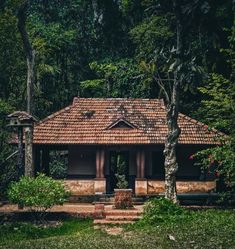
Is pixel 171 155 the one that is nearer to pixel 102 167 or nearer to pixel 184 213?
pixel 184 213

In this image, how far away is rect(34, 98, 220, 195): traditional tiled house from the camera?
22.4m

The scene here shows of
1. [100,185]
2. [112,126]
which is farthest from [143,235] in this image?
[112,126]

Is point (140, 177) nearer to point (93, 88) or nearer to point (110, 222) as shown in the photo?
point (110, 222)

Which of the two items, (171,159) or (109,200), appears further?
(109,200)

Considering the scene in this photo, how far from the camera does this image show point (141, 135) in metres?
22.5

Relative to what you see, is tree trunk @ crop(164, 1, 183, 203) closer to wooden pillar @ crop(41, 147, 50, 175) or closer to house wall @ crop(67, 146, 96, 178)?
house wall @ crop(67, 146, 96, 178)

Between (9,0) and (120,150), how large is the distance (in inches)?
402

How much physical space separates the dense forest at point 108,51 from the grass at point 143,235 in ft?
13.8

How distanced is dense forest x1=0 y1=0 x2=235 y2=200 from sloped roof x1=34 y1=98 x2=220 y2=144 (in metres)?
Result: 1.20

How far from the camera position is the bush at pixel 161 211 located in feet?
50.8

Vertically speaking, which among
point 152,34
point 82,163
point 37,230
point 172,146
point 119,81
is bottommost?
point 37,230

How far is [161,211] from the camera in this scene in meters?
16.1

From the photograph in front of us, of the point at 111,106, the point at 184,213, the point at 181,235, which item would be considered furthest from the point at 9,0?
the point at 181,235

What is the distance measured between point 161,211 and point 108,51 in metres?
20.4
